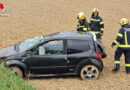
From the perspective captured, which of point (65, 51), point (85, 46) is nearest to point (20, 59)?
point (65, 51)

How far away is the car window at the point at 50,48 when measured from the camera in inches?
285

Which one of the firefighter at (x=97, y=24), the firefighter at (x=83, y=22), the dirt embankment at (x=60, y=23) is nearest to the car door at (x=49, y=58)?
the dirt embankment at (x=60, y=23)

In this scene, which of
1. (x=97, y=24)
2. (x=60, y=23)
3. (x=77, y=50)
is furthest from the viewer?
(x=60, y=23)

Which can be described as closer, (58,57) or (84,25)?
(58,57)

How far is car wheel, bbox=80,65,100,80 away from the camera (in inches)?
291

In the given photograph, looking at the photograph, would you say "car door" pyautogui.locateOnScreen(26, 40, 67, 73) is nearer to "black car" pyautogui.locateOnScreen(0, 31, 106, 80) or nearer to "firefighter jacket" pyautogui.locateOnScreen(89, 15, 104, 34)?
"black car" pyautogui.locateOnScreen(0, 31, 106, 80)

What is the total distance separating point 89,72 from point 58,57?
1.06 metres

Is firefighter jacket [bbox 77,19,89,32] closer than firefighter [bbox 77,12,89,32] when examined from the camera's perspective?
No

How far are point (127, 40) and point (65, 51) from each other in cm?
219

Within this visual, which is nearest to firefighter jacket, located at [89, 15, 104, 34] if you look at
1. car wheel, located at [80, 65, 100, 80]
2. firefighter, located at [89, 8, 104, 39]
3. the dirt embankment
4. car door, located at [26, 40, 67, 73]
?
firefighter, located at [89, 8, 104, 39]

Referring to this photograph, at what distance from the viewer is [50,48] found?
23.9 ft

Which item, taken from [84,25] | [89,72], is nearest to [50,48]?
[89,72]

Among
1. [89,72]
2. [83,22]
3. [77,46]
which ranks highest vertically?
[83,22]

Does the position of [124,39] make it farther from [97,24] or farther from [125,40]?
[97,24]
